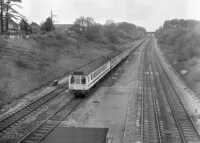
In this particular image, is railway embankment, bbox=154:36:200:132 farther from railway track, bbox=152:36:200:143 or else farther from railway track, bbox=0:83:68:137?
railway track, bbox=0:83:68:137

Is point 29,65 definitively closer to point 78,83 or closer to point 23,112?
point 78,83

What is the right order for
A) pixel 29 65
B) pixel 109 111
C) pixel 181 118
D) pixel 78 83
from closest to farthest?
pixel 181 118 < pixel 109 111 < pixel 78 83 < pixel 29 65

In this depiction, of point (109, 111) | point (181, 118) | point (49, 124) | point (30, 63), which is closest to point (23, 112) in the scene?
point (49, 124)

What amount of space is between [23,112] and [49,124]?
3.50 meters

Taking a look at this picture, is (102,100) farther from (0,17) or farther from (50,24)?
(50,24)

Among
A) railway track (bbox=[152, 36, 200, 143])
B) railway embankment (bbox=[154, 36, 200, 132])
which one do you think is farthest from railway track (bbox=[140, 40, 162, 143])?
railway embankment (bbox=[154, 36, 200, 132])

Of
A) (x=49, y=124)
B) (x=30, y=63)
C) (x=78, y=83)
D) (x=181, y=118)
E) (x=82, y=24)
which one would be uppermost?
(x=82, y=24)

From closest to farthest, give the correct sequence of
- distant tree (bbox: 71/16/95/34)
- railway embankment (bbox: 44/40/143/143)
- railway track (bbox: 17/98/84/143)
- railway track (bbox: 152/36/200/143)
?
railway track (bbox: 17/98/84/143), railway track (bbox: 152/36/200/143), railway embankment (bbox: 44/40/143/143), distant tree (bbox: 71/16/95/34)

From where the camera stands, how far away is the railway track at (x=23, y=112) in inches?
587

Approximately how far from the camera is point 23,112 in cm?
1762

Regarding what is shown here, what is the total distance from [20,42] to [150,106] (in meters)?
26.2

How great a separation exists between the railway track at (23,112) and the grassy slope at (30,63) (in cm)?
237

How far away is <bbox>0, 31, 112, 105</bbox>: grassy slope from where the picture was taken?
912 inches

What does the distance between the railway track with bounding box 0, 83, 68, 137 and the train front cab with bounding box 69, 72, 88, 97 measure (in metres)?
2.34
